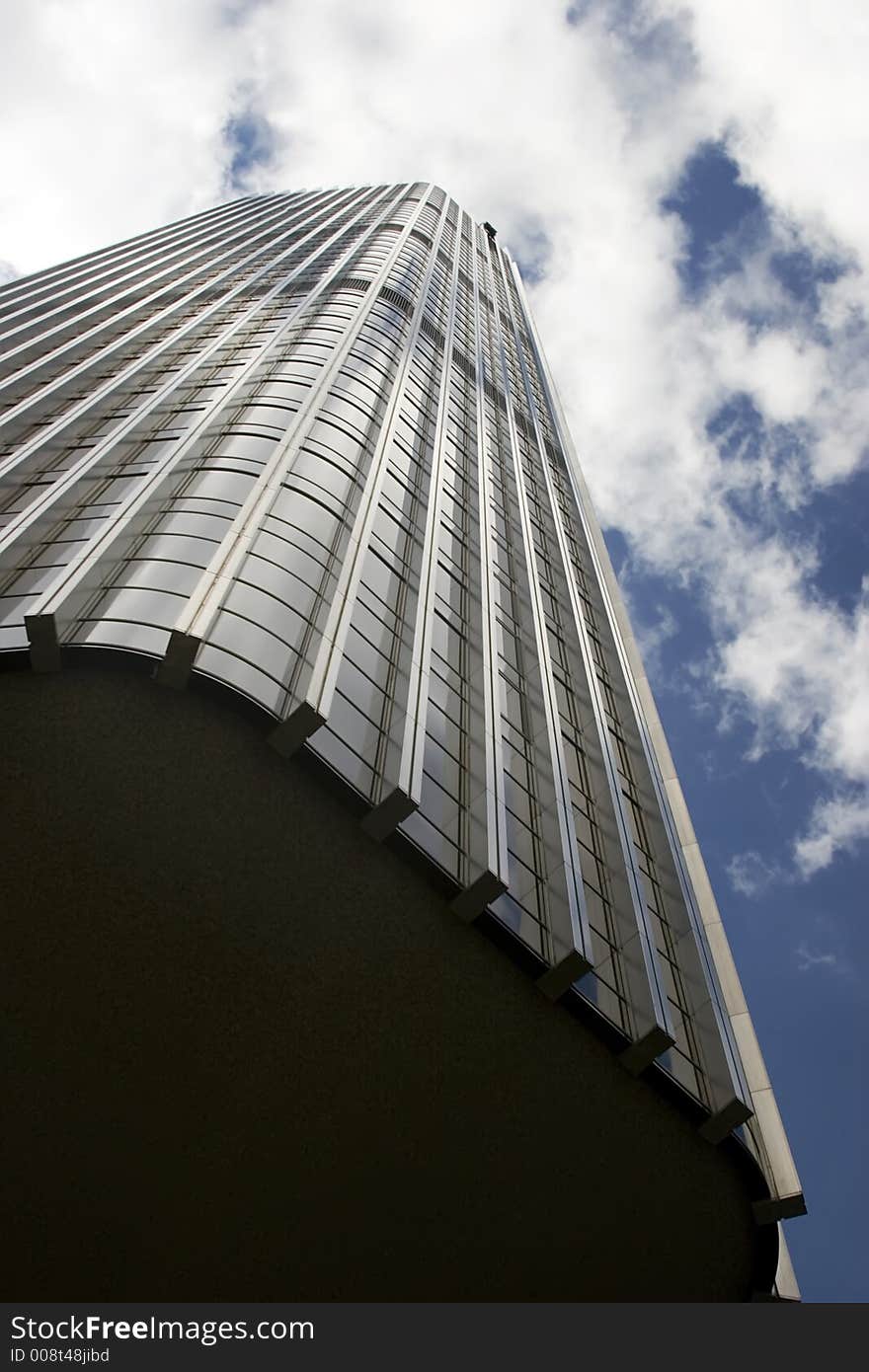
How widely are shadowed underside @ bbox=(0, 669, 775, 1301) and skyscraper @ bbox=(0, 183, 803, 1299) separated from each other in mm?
66

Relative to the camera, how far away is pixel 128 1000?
16.0 metres

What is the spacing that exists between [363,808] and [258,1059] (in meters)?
4.72

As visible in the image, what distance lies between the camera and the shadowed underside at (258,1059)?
619 inches

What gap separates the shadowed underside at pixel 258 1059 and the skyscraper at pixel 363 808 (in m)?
0.07

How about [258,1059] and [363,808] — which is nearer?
[363,808]

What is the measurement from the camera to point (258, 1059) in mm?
16516

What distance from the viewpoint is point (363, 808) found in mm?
16359

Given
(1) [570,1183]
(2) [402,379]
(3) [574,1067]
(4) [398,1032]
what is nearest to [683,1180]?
(1) [570,1183]

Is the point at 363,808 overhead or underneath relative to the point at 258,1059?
overhead

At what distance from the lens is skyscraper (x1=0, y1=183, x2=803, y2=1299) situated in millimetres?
15797

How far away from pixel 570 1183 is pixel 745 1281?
562cm

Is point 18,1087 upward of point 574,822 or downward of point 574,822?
downward

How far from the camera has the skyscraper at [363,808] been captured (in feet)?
51.8

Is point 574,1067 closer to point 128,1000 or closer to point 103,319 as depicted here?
point 128,1000
